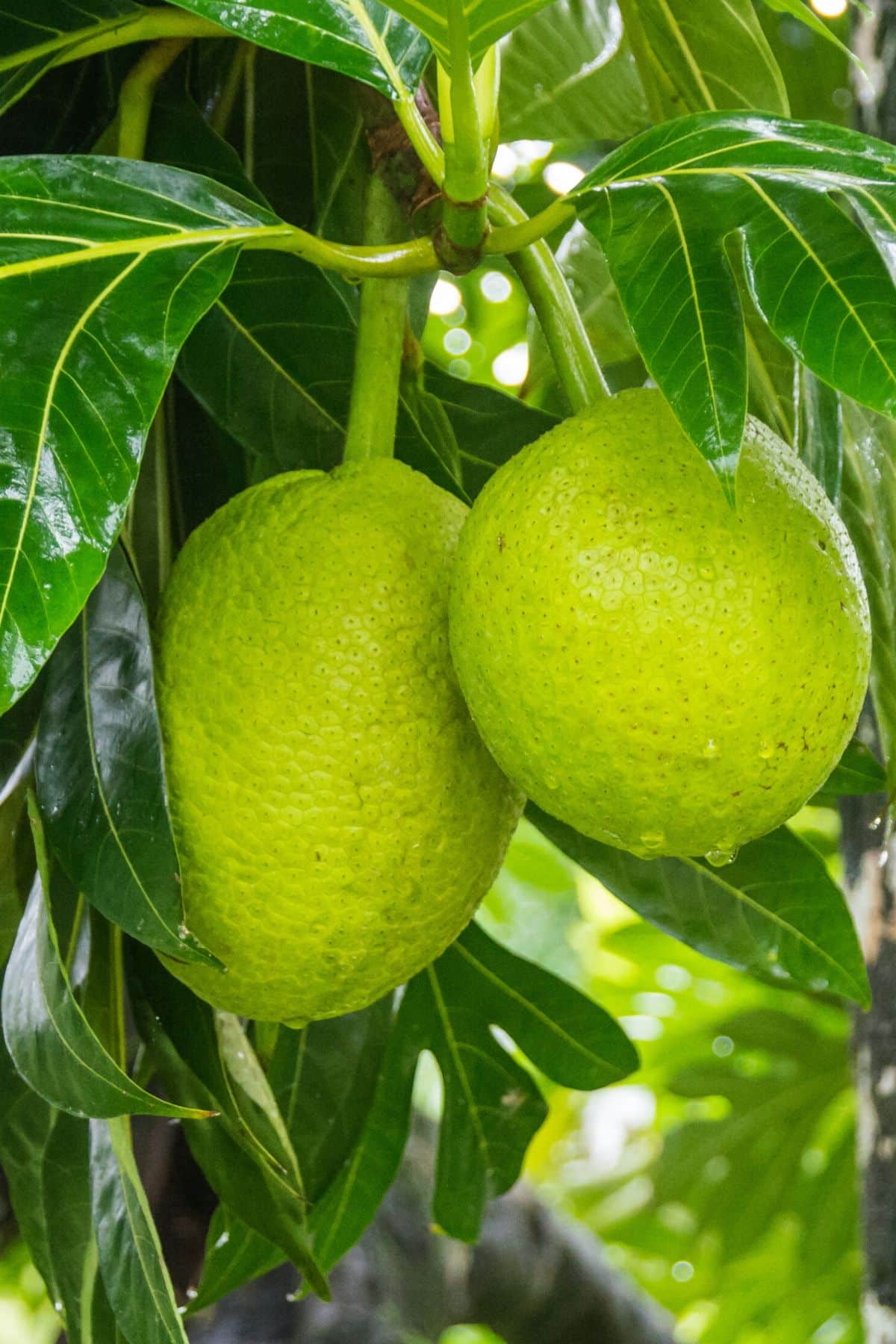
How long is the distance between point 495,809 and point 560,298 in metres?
0.25

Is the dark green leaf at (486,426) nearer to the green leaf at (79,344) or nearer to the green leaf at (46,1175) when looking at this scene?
A: the green leaf at (79,344)

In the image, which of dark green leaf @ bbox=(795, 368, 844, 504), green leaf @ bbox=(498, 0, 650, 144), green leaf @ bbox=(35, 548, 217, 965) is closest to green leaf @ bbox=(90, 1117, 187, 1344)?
green leaf @ bbox=(35, 548, 217, 965)

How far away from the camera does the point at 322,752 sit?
624mm

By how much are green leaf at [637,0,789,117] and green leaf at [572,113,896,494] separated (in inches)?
14.3

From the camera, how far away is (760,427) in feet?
2.09

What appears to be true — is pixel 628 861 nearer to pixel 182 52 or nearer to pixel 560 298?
pixel 560 298

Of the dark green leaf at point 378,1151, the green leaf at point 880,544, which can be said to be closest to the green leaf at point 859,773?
the green leaf at point 880,544

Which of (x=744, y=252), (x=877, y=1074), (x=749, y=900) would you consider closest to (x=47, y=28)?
(x=744, y=252)

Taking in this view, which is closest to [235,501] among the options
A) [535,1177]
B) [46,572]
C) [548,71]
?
[46,572]

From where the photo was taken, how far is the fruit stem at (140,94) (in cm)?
81

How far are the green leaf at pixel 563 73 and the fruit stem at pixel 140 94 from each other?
40 centimetres

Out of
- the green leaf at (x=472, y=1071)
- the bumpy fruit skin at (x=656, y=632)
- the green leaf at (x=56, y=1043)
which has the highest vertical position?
the bumpy fruit skin at (x=656, y=632)

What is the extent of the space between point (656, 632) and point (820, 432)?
308 mm

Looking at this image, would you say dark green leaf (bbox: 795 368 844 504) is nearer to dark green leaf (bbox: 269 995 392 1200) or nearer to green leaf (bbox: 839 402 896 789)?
green leaf (bbox: 839 402 896 789)
